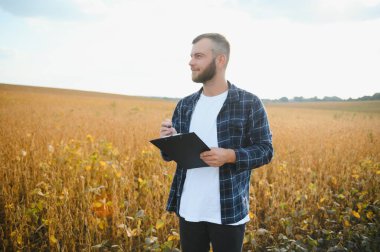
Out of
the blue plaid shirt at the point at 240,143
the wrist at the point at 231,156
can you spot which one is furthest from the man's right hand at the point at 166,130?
the wrist at the point at 231,156

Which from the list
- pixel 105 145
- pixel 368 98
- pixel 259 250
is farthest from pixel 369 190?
pixel 368 98

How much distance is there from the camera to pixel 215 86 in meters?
2.06

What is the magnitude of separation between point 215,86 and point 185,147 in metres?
0.59

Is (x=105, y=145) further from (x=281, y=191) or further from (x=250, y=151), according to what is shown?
(x=250, y=151)

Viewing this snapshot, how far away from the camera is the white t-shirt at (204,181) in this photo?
6.16ft

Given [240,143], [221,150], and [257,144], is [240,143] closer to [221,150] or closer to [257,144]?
[257,144]

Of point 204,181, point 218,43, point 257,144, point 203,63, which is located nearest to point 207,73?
point 203,63

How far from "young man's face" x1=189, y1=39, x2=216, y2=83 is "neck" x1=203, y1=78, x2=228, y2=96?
0.06 m

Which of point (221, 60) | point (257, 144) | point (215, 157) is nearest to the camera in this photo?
point (215, 157)

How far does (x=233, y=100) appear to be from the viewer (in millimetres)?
1959

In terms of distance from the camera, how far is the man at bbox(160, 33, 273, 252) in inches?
72.6

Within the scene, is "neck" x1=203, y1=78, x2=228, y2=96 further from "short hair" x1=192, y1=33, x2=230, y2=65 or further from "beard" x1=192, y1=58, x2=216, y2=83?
"short hair" x1=192, y1=33, x2=230, y2=65

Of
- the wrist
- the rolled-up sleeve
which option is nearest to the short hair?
the rolled-up sleeve

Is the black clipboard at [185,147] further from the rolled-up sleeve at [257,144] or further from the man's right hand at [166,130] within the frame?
the rolled-up sleeve at [257,144]
